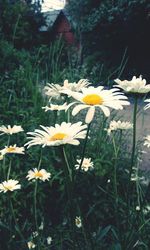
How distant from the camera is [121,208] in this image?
2.27 metres

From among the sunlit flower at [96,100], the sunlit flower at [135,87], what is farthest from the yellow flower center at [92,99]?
the sunlit flower at [135,87]

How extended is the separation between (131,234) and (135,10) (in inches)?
415

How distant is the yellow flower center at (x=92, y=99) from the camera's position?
1096mm

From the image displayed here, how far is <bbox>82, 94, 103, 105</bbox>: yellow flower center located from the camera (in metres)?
1.10

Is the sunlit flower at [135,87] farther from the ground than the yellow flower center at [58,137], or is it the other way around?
the sunlit flower at [135,87]

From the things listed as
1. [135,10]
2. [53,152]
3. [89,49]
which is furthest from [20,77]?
[89,49]

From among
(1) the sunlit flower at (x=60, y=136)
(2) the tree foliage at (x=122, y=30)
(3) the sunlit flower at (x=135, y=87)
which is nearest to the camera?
(1) the sunlit flower at (x=60, y=136)

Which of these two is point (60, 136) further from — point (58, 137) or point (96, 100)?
point (96, 100)

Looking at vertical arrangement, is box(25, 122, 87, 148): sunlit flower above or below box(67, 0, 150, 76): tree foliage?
below

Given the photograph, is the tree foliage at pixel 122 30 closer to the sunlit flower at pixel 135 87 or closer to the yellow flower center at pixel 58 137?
the sunlit flower at pixel 135 87

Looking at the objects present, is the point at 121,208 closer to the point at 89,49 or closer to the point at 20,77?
the point at 20,77

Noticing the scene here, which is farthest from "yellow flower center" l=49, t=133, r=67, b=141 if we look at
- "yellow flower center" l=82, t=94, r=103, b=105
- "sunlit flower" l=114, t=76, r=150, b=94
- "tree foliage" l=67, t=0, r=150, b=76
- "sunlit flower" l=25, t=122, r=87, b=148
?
"tree foliage" l=67, t=0, r=150, b=76

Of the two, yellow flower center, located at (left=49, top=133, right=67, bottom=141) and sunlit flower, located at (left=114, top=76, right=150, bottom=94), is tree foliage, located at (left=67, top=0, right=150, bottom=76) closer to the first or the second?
sunlit flower, located at (left=114, top=76, right=150, bottom=94)

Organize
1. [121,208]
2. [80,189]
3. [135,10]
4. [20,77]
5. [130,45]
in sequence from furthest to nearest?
[130,45] → [135,10] → [20,77] → [80,189] → [121,208]
